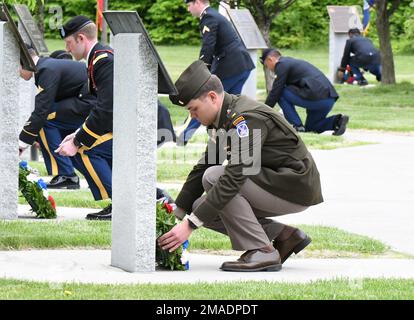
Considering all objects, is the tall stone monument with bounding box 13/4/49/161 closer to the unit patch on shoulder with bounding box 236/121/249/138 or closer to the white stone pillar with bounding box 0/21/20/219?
the white stone pillar with bounding box 0/21/20/219

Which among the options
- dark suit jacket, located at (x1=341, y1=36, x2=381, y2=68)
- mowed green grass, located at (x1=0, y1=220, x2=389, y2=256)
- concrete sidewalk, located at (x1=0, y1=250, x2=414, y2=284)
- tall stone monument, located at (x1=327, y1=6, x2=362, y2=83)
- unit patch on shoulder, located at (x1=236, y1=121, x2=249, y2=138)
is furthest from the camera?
tall stone monument, located at (x1=327, y1=6, x2=362, y2=83)

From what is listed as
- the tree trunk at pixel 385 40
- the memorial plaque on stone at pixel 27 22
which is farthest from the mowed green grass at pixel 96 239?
the tree trunk at pixel 385 40

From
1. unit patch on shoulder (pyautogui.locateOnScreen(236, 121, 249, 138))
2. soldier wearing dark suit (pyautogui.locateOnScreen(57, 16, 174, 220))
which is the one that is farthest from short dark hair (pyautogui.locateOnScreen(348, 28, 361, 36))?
unit patch on shoulder (pyautogui.locateOnScreen(236, 121, 249, 138))

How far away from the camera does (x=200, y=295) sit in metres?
6.68

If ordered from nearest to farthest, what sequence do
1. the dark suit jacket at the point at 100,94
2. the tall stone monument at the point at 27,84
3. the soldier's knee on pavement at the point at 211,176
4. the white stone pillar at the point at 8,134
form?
the soldier's knee on pavement at the point at 211,176 → the dark suit jacket at the point at 100,94 → the white stone pillar at the point at 8,134 → the tall stone monument at the point at 27,84

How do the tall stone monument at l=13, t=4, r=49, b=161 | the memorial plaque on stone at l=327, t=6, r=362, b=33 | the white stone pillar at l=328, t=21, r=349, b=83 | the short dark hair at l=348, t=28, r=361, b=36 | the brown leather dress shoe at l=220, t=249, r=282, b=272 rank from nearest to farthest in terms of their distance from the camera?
the brown leather dress shoe at l=220, t=249, r=282, b=272 < the tall stone monument at l=13, t=4, r=49, b=161 < the short dark hair at l=348, t=28, r=361, b=36 < the white stone pillar at l=328, t=21, r=349, b=83 < the memorial plaque on stone at l=327, t=6, r=362, b=33

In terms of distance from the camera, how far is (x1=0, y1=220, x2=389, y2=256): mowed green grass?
340 inches

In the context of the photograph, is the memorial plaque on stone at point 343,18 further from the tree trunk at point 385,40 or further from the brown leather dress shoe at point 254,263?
the brown leather dress shoe at point 254,263

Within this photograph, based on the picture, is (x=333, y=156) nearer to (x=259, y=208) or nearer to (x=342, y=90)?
(x=259, y=208)

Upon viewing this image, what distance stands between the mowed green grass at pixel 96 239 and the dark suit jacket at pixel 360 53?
19201 mm

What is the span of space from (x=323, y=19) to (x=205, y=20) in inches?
1241

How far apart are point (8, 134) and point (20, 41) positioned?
2.42ft

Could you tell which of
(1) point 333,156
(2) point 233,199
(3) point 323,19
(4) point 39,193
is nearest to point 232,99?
(2) point 233,199

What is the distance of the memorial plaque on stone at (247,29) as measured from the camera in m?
21.9
